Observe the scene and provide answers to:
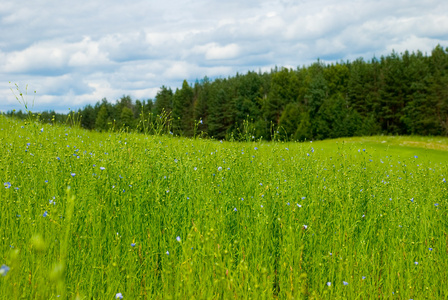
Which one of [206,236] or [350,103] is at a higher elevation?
[350,103]

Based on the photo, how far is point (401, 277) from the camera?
3.55 metres

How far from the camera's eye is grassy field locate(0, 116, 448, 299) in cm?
299

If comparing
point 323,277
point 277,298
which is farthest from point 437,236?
point 277,298

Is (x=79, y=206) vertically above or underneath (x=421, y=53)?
underneath

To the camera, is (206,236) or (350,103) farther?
(350,103)

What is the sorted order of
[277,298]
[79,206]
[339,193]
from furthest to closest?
[339,193], [79,206], [277,298]

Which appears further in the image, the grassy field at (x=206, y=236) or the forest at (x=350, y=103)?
the forest at (x=350, y=103)

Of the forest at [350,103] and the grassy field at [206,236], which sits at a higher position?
the forest at [350,103]

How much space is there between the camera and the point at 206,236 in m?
3.03

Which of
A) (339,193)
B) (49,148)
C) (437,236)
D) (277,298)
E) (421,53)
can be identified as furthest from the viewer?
(421,53)

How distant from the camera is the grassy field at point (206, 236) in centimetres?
299

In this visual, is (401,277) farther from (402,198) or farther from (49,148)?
(49,148)

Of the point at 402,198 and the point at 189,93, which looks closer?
the point at 402,198

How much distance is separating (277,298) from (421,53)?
93462mm
